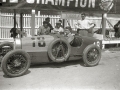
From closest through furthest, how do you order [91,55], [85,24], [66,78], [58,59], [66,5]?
[66,78] < [58,59] < [91,55] < [85,24] < [66,5]

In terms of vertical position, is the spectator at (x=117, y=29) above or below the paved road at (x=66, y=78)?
above

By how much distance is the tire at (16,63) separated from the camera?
5551 mm

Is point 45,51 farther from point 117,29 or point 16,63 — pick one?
point 117,29

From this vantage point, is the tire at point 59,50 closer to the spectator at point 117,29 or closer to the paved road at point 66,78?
the paved road at point 66,78

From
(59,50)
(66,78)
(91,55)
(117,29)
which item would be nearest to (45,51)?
(59,50)

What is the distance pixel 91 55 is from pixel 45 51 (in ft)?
5.53

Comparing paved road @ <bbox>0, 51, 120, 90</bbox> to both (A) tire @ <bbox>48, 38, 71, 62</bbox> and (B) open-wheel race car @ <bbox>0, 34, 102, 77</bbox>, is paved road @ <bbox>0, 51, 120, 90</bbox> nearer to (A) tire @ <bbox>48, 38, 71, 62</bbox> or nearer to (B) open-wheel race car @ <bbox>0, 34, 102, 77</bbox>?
(B) open-wheel race car @ <bbox>0, 34, 102, 77</bbox>

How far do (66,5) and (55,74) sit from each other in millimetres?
3867

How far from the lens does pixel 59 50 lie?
6.47m

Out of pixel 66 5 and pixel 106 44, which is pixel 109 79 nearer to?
pixel 66 5

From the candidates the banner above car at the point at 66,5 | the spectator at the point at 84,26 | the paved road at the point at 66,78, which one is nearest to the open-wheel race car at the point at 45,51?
the paved road at the point at 66,78

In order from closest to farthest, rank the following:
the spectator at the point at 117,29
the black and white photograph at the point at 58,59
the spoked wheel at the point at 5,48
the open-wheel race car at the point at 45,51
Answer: the black and white photograph at the point at 58,59, the open-wheel race car at the point at 45,51, the spoked wheel at the point at 5,48, the spectator at the point at 117,29

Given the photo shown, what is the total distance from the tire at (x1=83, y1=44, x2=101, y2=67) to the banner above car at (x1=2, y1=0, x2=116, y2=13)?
8.66 ft

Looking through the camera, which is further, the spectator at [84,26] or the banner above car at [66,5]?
the spectator at [84,26]
